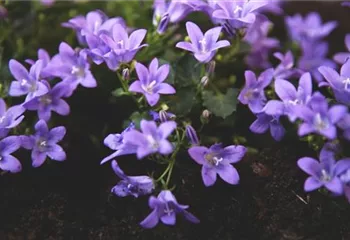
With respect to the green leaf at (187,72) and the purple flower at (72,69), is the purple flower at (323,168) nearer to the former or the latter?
the green leaf at (187,72)

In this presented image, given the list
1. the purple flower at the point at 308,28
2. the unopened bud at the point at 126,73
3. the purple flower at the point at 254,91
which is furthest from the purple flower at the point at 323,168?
the purple flower at the point at 308,28

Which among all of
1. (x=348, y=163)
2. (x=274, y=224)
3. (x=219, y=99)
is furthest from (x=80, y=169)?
(x=348, y=163)

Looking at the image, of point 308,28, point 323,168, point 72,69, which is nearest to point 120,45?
point 72,69

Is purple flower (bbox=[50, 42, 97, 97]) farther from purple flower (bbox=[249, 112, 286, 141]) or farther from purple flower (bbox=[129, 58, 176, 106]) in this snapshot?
purple flower (bbox=[249, 112, 286, 141])

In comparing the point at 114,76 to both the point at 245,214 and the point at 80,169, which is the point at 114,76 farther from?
the point at 245,214

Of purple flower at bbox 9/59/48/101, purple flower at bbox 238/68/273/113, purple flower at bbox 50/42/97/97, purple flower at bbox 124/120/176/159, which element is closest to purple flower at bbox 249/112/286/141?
purple flower at bbox 238/68/273/113

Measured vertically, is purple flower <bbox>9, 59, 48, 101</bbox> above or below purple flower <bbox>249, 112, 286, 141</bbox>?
above
